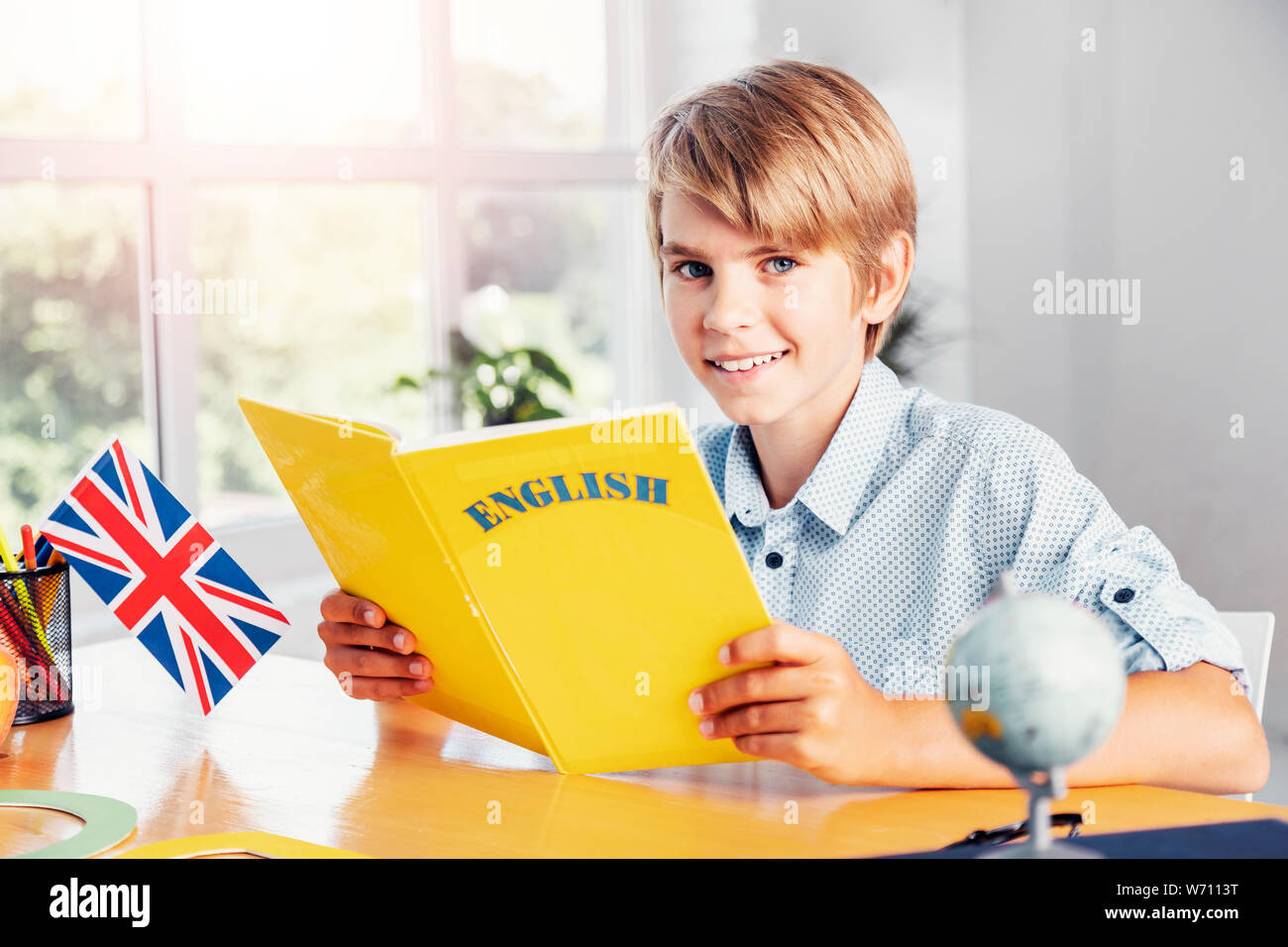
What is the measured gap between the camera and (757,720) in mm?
873

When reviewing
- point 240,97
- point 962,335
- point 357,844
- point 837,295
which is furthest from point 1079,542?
point 962,335

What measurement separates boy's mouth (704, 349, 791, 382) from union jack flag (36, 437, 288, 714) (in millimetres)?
494

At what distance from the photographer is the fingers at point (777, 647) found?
0.85 meters

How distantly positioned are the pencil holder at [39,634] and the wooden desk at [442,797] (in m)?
0.02

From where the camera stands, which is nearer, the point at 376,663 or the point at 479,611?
the point at 479,611

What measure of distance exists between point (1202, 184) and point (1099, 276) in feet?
1.07

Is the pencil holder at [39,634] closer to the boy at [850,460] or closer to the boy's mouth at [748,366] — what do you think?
the boy at [850,460]

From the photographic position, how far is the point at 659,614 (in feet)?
2.85

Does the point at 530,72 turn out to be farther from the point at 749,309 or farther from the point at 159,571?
the point at 159,571

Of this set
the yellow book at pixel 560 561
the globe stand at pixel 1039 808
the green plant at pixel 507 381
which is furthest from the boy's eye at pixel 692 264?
the green plant at pixel 507 381

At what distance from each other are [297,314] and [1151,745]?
7.32 feet

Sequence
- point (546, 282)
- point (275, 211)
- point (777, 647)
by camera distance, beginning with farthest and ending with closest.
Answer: point (546, 282) < point (275, 211) < point (777, 647)

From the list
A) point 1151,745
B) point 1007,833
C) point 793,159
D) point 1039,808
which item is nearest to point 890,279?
point 793,159

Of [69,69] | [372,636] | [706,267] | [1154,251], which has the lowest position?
[372,636]
